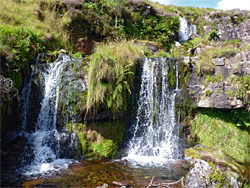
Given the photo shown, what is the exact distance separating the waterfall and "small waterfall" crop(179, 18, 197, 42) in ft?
26.9

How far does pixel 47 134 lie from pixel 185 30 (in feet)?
42.4

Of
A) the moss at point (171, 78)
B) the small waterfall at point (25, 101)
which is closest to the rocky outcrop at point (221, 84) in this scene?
the moss at point (171, 78)

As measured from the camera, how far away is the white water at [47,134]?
462 centimetres

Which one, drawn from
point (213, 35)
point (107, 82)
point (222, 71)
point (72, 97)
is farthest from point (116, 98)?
point (213, 35)

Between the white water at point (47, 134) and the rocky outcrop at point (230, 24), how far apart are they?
12.4 meters

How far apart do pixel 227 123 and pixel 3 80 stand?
698cm

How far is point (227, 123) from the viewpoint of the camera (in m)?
5.73

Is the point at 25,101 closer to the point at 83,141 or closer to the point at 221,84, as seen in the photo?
the point at 83,141

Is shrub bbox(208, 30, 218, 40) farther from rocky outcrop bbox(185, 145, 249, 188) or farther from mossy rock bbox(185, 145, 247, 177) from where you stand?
rocky outcrop bbox(185, 145, 249, 188)

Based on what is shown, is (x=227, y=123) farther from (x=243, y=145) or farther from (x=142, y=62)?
(x=142, y=62)

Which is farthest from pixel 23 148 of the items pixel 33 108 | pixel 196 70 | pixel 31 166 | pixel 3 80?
pixel 196 70

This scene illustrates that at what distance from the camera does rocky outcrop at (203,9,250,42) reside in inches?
485

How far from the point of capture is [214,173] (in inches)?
137

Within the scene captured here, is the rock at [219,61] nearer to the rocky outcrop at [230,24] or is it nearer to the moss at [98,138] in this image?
the moss at [98,138]
